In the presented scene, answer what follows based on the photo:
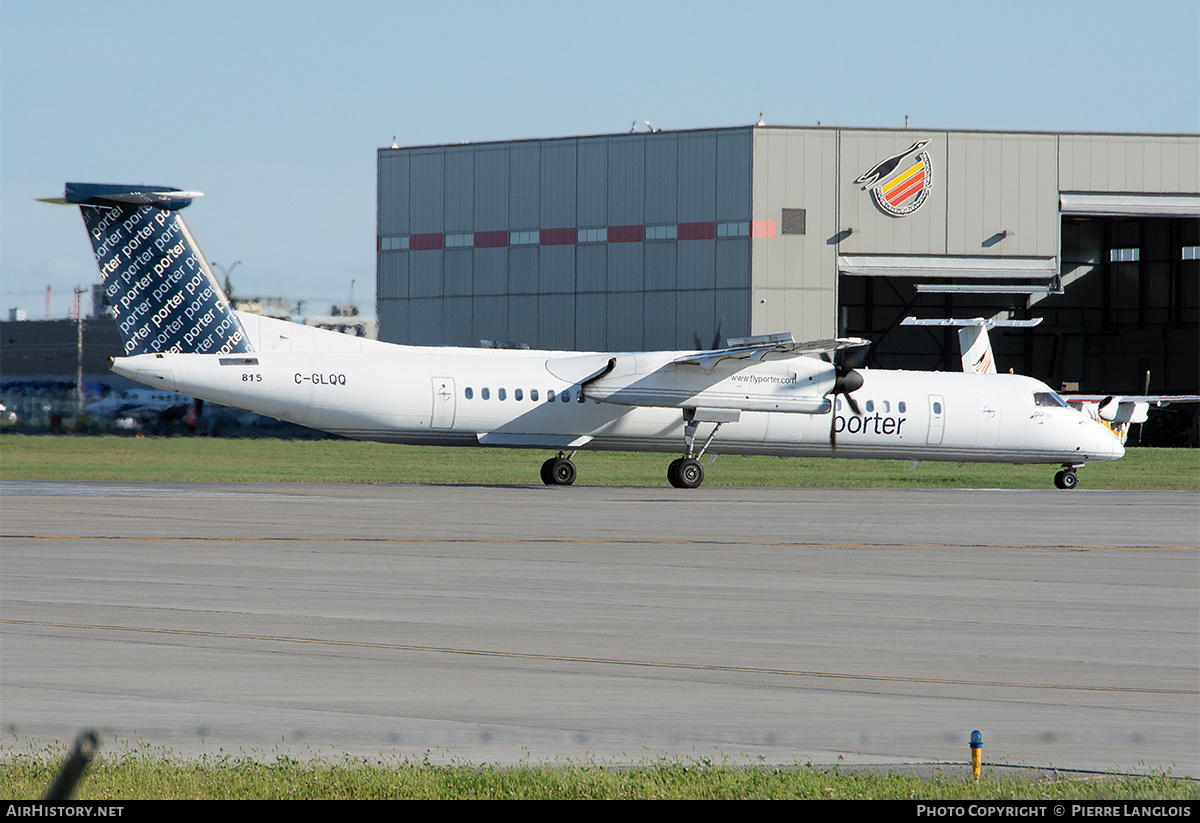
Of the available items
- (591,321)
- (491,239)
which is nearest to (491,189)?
(491,239)

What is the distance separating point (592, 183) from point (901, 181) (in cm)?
1373

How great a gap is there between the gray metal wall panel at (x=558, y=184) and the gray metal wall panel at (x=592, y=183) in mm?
294

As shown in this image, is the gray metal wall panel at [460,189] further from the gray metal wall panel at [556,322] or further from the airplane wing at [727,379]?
the airplane wing at [727,379]

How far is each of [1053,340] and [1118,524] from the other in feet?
181

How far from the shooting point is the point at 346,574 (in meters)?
14.8

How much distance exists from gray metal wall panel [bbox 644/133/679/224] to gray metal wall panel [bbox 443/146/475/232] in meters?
8.92

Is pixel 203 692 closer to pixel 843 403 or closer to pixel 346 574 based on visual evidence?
pixel 346 574

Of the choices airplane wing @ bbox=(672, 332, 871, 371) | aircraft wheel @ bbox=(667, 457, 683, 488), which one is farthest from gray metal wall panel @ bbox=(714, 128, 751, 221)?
aircraft wheel @ bbox=(667, 457, 683, 488)

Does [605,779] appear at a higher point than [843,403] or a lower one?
lower

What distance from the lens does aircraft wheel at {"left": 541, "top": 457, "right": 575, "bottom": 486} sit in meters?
32.4

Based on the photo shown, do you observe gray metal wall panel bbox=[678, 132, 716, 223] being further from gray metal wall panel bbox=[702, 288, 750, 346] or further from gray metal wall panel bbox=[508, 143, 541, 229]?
gray metal wall panel bbox=[508, 143, 541, 229]

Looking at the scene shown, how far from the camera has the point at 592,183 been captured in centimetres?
5859

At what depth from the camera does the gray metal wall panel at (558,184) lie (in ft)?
194
